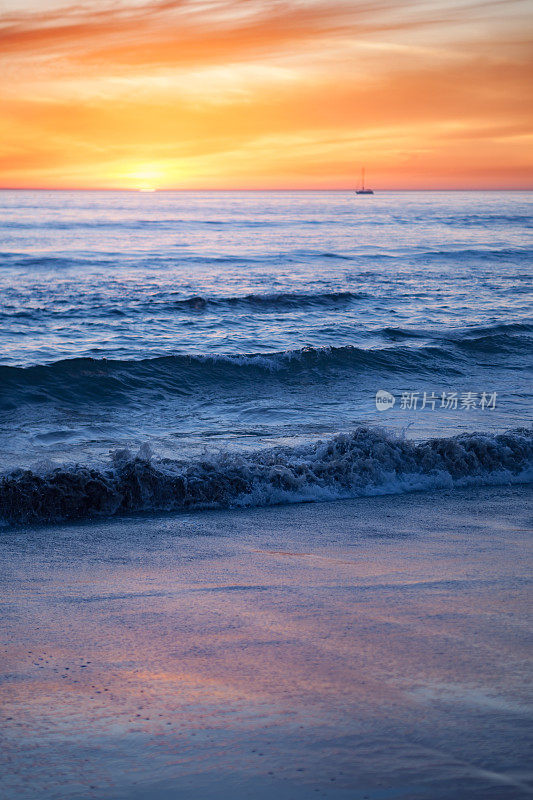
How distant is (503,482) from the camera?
260 inches

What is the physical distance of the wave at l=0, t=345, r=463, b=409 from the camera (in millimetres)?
10438

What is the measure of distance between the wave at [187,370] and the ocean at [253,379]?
4cm

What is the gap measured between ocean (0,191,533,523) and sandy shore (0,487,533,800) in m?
1.10

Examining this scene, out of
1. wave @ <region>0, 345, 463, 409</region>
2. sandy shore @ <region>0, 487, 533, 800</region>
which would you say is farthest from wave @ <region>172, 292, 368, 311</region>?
sandy shore @ <region>0, 487, 533, 800</region>

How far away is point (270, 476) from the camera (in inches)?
246

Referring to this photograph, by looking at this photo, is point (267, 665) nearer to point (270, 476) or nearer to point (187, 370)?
point (270, 476)

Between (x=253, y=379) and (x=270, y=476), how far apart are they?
545 centimetres

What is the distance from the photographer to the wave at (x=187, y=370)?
10.4 m
